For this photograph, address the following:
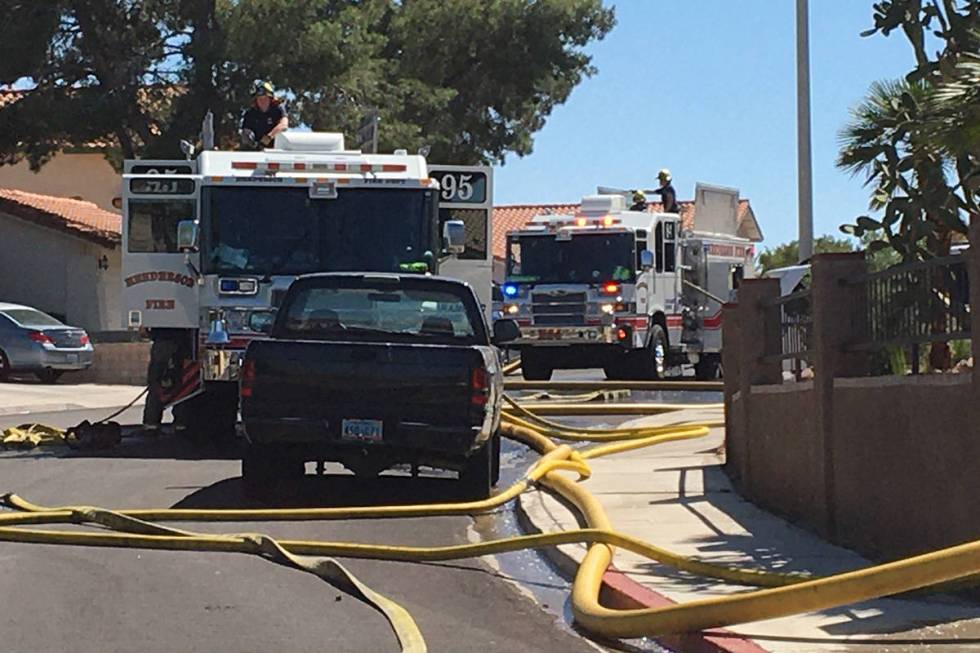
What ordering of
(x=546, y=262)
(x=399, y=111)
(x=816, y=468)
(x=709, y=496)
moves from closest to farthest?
(x=816, y=468) < (x=709, y=496) < (x=546, y=262) < (x=399, y=111)

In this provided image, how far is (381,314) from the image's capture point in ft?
46.2

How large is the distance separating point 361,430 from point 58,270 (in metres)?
29.4

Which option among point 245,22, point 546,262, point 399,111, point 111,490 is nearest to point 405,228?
point 111,490

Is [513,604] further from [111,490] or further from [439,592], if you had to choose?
[111,490]

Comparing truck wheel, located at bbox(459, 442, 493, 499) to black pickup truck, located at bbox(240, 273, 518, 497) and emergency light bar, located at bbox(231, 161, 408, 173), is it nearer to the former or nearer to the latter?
black pickup truck, located at bbox(240, 273, 518, 497)

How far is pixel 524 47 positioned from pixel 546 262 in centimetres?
1471

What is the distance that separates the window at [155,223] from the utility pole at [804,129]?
8506 mm

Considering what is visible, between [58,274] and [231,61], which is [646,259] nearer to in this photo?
[231,61]

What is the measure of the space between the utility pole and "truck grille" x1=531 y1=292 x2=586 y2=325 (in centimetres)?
630

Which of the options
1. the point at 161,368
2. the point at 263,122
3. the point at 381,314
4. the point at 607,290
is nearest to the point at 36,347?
the point at 607,290

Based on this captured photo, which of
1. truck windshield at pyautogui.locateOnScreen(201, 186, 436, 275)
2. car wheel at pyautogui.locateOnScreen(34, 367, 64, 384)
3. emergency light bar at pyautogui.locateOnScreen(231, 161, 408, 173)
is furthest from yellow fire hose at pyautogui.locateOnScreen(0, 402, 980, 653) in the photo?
car wheel at pyautogui.locateOnScreen(34, 367, 64, 384)

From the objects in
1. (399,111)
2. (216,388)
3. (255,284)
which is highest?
(399,111)

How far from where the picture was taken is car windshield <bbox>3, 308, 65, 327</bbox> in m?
32.0

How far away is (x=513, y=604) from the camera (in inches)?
357
